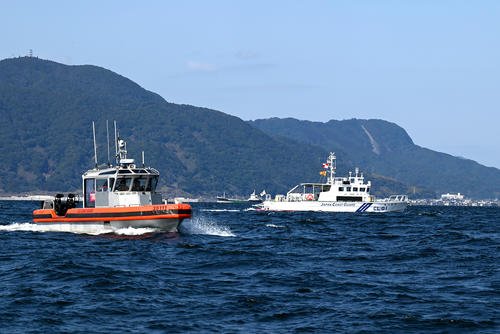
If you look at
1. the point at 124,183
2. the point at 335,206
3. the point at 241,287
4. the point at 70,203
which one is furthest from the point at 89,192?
the point at 335,206

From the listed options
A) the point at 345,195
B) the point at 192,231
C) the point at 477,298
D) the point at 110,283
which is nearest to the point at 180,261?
the point at 110,283

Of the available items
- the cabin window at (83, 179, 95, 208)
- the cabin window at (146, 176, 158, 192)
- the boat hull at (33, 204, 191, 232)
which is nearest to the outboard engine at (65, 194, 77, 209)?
the cabin window at (83, 179, 95, 208)

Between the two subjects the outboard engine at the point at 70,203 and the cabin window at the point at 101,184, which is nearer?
the cabin window at the point at 101,184

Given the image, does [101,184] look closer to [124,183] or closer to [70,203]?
[124,183]

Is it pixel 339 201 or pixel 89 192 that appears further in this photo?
pixel 339 201

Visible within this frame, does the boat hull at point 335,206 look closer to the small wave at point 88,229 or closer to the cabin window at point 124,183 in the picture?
the small wave at point 88,229

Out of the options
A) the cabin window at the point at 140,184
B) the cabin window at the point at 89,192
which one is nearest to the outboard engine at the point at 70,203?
the cabin window at the point at 89,192

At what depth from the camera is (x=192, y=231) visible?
2203 inches

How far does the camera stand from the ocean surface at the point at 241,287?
79.6 feet

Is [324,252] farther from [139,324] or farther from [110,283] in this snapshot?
[139,324]

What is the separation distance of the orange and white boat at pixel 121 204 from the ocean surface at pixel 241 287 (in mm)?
3040

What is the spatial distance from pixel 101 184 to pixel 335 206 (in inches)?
3379

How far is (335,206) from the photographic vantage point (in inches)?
5384

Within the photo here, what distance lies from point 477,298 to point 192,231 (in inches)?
1171
